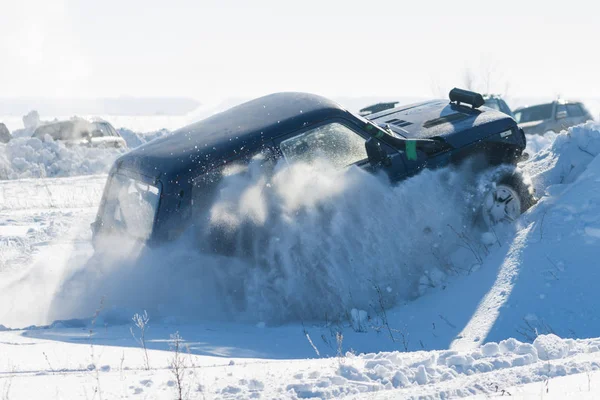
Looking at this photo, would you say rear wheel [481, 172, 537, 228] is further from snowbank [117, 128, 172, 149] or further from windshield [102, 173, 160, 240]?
snowbank [117, 128, 172, 149]

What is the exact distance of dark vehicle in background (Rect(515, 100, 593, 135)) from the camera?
2027cm

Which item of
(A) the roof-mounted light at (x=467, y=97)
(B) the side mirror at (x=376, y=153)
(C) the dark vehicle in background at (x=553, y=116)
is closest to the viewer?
(B) the side mirror at (x=376, y=153)

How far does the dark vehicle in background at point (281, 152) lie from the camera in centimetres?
613

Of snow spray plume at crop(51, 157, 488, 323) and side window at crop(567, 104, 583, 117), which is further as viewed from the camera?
side window at crop(567, 104, 583, 117)

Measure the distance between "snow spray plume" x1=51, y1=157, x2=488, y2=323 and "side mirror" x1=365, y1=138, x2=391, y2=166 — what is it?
0.57ft

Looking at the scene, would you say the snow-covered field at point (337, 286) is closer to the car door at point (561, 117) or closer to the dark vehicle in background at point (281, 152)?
the dark vehicle in background at point (281, 152)

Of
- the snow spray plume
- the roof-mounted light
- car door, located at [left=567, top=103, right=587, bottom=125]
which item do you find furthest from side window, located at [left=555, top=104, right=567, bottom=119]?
the snow spray plume

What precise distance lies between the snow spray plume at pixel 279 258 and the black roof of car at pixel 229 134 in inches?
9.7

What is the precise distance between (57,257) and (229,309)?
318 cm

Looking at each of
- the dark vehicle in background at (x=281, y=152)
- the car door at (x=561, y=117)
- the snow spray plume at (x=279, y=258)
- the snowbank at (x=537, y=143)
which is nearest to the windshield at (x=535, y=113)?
the car door at (x=561, y=117)

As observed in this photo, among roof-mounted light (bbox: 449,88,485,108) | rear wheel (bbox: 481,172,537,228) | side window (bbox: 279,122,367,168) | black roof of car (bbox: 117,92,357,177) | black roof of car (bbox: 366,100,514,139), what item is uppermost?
black roof of car (bbox: 117,92,357,177)

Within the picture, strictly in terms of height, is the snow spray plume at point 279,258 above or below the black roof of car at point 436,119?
below

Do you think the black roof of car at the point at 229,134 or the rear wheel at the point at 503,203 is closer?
the black roof of car at the point at 229,134

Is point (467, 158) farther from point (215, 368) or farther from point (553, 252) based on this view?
point (215, 368)
